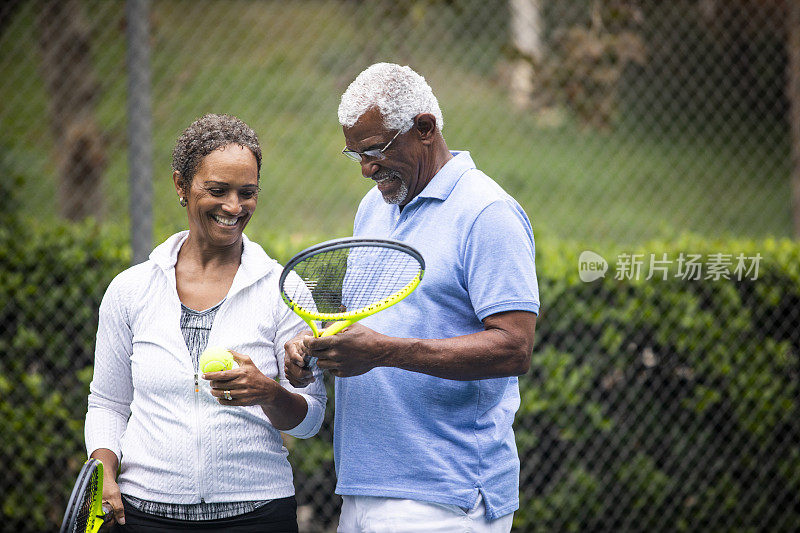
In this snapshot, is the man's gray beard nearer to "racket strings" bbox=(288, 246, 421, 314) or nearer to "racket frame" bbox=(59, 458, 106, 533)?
"racket strings" bbox=(288, 246, 421, 314)

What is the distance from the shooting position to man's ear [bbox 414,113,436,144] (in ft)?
6.73

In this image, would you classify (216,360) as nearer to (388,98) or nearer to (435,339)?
(435,339)

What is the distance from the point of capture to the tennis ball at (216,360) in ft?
6.09

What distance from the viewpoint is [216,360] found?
6.10ft

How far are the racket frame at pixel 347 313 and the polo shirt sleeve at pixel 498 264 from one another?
148mm

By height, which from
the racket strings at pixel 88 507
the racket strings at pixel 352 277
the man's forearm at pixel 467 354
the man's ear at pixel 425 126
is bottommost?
the racket strings at pixel 88 507

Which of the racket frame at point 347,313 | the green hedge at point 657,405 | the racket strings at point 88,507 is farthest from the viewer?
the green hedge at point 657,405

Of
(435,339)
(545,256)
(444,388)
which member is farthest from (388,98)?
(545,256)

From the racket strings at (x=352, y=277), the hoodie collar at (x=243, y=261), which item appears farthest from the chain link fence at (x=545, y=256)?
the racket strings at (x=352, y=277)

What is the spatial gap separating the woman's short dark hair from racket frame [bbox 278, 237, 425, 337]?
0.37 metres

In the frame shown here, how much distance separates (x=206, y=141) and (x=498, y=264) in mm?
766

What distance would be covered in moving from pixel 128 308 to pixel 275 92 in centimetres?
448

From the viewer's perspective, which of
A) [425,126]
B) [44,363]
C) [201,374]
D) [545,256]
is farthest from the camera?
[545,256]

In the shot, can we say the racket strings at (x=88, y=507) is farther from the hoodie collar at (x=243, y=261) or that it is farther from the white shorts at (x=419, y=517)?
the white shorts at (x=419, y=517)
